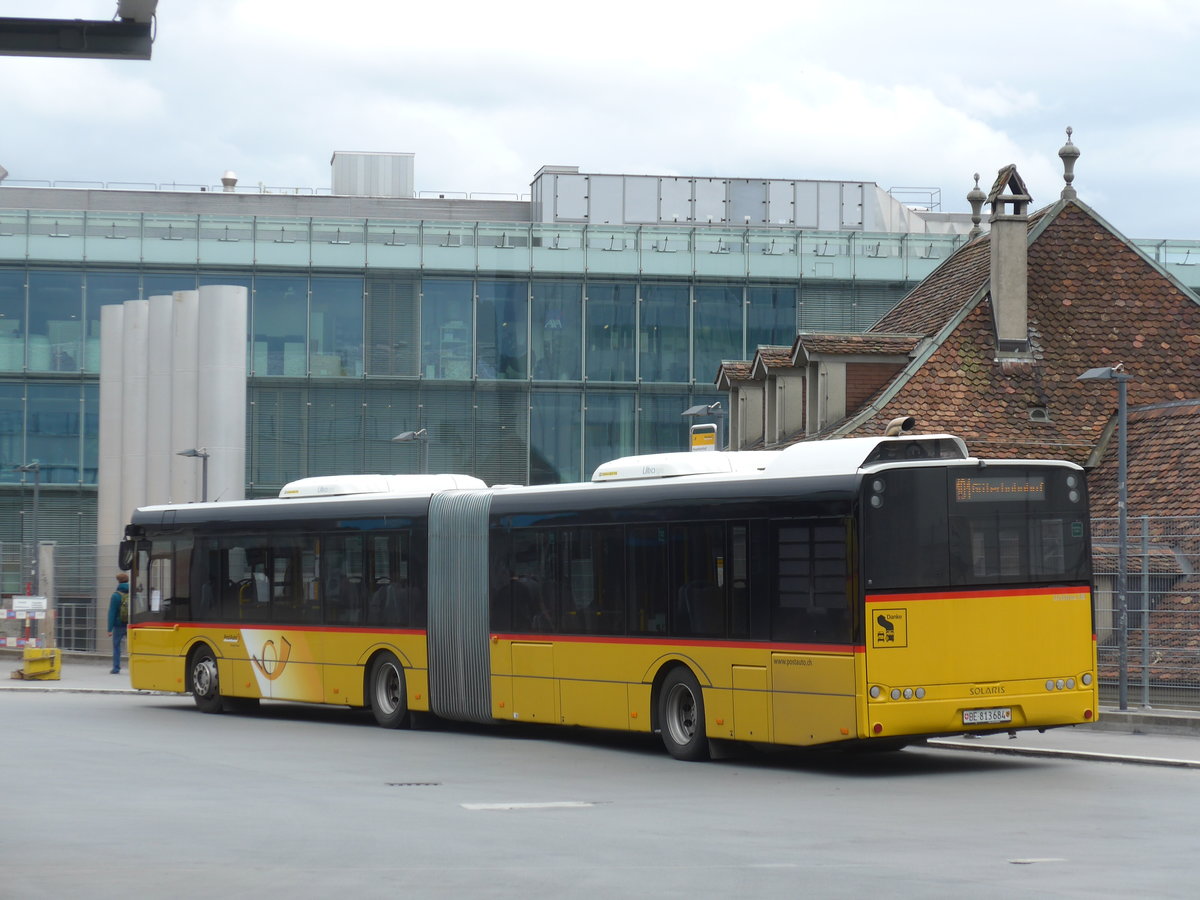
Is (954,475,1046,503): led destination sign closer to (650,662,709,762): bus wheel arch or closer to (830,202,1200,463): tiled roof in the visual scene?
(650,662,709,762): bus wheel arch

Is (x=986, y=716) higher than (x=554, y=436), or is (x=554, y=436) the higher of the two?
(x=554, y=436)

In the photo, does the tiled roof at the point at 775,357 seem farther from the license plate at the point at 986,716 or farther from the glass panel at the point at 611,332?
the license plate at the point at 986,716

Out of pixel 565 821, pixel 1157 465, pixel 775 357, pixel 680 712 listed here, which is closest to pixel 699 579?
pixel 680 712

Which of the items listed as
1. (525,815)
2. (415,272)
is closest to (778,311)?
(415,272)

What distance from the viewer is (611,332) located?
57156 mm

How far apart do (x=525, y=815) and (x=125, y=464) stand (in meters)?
38.0

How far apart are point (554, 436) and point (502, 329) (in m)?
3.49

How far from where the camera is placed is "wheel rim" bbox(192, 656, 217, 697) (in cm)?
2672

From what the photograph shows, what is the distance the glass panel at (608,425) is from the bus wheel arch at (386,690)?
33.1 meters

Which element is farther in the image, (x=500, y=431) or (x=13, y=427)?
(x=500, y=431)

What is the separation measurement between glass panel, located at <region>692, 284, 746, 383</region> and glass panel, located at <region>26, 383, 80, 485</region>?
18.3m

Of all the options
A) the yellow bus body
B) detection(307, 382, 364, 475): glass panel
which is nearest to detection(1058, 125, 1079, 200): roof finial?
the yellow bus body

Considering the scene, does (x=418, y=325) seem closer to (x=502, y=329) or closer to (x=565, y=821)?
(x=502, y=329)

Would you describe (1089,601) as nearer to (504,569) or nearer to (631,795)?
(631,795)
